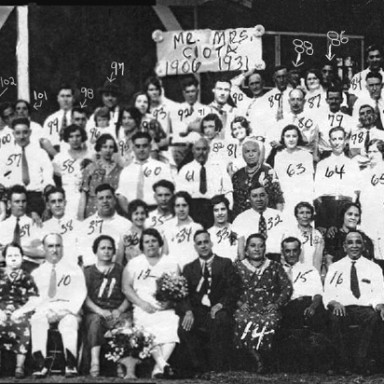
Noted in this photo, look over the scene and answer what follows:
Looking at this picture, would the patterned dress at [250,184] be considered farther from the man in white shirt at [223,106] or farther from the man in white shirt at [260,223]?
the man in white shirt at [223,106]

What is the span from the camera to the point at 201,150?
31.1 ft

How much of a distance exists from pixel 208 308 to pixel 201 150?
1459 millimetres

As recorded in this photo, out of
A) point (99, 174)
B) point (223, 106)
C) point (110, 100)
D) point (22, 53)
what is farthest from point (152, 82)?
point (22, 53)

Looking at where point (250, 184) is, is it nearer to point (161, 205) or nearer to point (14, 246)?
point (161, 205)

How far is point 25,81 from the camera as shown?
9422mm

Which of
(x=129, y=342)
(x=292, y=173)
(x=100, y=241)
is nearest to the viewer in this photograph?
(x=129, y=342)

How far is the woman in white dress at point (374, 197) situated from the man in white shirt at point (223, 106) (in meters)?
1.31

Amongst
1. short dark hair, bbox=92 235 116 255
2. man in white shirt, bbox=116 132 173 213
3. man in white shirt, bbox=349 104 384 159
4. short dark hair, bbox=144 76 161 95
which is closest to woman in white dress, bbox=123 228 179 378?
short dark hair, bbox=92 235 116 255

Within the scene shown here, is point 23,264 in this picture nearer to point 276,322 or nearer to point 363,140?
point 276,322

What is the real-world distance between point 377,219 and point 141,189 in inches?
86.6

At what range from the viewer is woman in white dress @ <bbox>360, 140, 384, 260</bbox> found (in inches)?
372

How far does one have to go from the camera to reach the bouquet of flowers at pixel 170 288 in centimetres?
934

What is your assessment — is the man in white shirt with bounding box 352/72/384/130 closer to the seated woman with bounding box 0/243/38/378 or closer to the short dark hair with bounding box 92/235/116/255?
the short dark hair with bounding box 92/235/116/255

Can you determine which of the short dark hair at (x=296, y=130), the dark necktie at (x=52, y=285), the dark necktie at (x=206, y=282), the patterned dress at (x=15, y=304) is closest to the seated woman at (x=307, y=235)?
the short dark hair at (x=296, y=130)
